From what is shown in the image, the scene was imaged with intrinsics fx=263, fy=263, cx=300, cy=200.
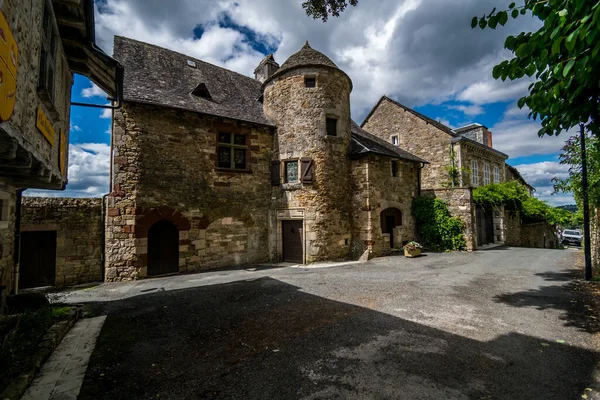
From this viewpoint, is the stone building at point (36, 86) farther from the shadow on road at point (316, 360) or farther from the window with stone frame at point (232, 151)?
the window with stone frame at point (232, 151)

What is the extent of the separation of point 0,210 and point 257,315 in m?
5.51

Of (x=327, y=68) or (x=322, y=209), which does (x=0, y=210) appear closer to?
(x=322, y=209)

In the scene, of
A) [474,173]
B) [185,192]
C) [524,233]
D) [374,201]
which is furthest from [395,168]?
[524,233]

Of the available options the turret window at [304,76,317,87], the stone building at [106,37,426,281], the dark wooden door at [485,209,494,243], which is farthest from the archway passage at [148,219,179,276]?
the dark wooden door at [485,209,494,243]

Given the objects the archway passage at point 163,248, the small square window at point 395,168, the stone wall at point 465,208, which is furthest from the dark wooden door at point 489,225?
the archway passage at point 163,248

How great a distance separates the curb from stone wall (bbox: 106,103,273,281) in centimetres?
398

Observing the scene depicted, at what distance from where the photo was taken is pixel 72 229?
27.3 ft

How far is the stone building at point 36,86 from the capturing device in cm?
298

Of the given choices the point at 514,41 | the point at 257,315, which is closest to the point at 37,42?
the point at 257,315

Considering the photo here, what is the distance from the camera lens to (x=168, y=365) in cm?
338

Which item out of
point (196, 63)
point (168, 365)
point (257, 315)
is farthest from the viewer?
point (196, 63)

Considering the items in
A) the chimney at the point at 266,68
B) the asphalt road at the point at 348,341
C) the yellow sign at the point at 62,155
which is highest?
the chimney at the point at 266,68

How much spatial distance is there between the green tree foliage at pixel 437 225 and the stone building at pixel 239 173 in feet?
2.37

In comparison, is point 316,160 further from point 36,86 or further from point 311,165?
point 36,86
